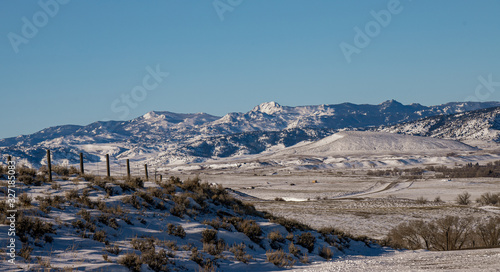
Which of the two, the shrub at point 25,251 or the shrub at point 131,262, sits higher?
the shrub at point 25,251

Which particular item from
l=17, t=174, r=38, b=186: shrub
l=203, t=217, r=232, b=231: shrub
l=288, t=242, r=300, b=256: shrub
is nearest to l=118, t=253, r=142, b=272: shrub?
l=203, t=217, r=232, b=231: shrub

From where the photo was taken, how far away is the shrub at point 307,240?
19.3 m

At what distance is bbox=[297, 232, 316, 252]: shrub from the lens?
19281 millimetres

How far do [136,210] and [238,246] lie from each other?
496 cm

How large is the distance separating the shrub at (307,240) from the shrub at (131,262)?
847cm

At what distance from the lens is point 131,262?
13.1m

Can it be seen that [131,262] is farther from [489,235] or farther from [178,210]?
[489,235]

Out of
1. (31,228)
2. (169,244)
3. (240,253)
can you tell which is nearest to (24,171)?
(31,228)

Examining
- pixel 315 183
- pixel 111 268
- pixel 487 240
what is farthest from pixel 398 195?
pixel 111 268

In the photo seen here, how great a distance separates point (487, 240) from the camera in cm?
2791

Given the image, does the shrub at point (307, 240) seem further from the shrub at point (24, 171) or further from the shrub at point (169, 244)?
the shrub at point (24, 171)

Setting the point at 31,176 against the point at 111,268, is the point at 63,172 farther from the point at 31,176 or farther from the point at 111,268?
the point at 111,268

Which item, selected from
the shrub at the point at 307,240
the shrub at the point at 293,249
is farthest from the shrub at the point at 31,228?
the shrub at the point at 307,240

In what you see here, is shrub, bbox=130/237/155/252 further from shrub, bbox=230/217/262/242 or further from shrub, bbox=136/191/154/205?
shrub, bbox=230/217/262/242
